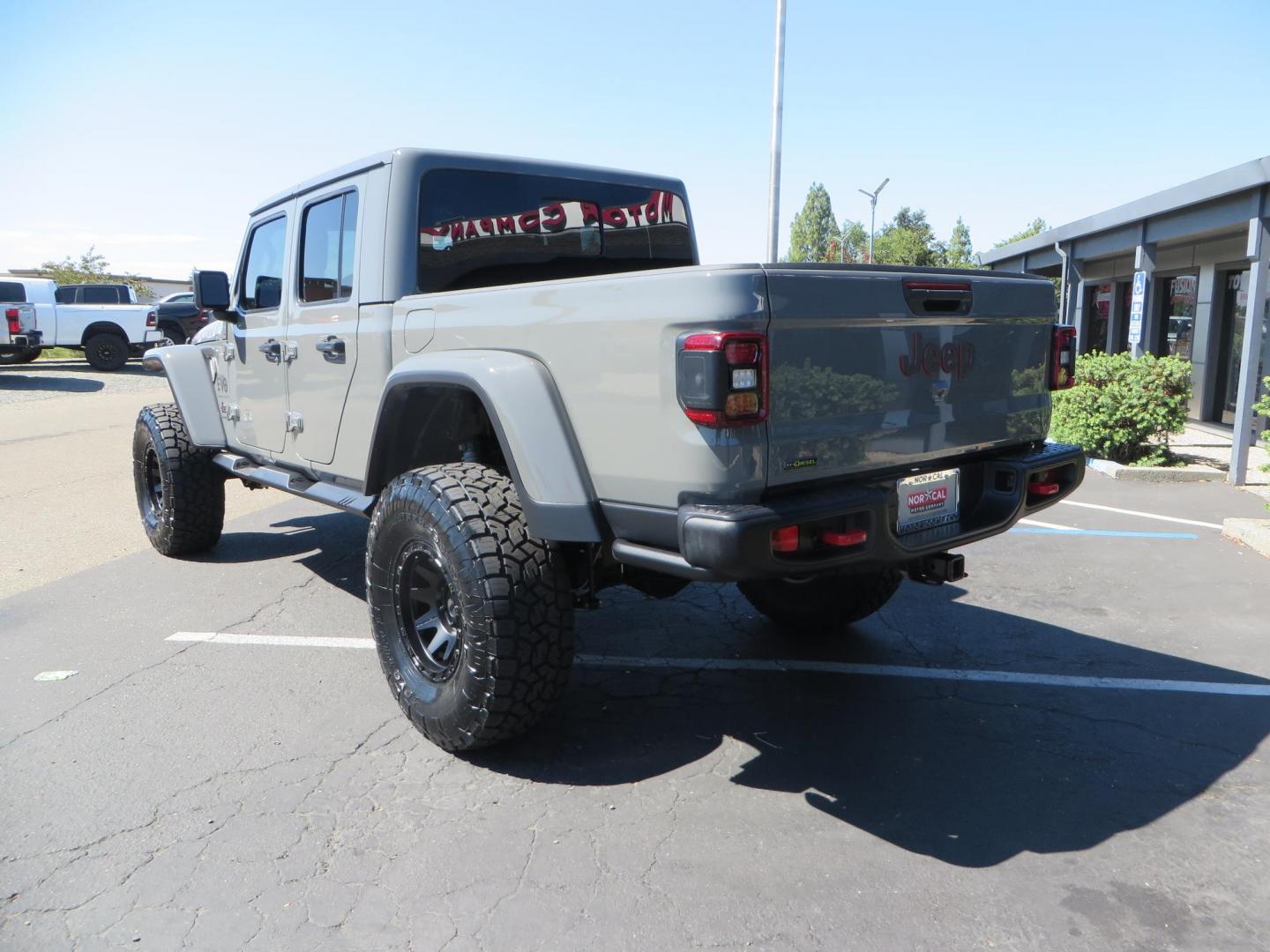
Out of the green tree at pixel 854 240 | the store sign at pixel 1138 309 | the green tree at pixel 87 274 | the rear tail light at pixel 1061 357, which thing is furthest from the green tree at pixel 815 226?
the rear tail light at pixel 1061 357

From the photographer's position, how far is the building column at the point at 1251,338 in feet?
28.9

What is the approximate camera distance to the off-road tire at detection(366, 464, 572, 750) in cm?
304

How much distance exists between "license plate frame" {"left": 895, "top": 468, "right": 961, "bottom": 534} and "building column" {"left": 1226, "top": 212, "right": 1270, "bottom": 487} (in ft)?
23.3

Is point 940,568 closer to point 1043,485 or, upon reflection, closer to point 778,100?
point 1043,485

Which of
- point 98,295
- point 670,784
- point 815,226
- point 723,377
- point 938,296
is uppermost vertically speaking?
point 815,226

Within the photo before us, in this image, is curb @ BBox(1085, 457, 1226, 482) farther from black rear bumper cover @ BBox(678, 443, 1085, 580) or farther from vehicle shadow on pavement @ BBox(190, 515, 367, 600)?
vehicle shadow on pavement @ BBox(190, 515, 367, 600)

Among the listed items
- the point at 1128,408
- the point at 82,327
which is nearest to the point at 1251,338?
the point at 1128,408

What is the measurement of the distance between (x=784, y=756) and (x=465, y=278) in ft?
7.52

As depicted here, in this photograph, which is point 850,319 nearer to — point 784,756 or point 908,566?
point 908,566

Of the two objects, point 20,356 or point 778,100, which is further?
point 20,356

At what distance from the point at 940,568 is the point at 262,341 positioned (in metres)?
3.48

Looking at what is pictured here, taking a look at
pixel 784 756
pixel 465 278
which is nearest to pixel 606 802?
pixel 784 756

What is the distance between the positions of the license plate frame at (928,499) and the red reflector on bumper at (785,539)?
1.60 ft

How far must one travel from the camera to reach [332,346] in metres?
4.07
